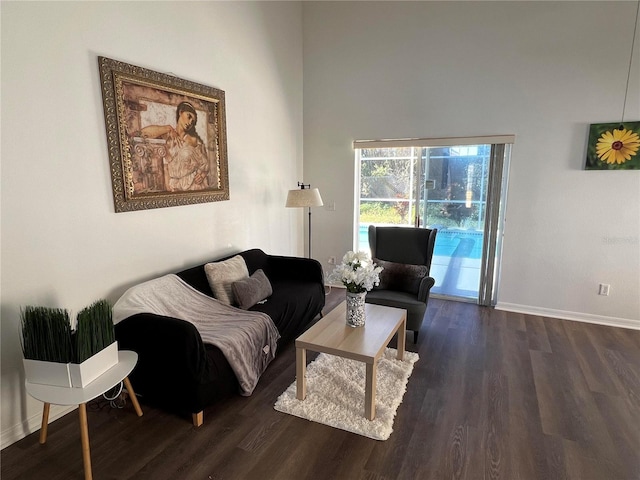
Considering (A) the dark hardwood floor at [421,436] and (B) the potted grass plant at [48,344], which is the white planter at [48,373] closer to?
(B) the potted grass plant at [48,344]

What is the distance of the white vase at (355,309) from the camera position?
255 centimetres

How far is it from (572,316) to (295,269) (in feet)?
9.83

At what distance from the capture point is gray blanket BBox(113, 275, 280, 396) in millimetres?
2342

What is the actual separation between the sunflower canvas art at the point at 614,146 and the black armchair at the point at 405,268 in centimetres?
166

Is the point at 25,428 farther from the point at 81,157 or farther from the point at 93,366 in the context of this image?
the point at 81,157

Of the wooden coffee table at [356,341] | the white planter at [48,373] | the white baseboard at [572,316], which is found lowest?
the white baseboard at [572,316]

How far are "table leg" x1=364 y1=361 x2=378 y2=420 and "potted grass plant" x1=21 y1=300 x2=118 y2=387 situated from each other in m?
1.50

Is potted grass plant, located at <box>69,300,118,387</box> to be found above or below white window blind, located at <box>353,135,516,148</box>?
below

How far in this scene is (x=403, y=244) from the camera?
3844 mm

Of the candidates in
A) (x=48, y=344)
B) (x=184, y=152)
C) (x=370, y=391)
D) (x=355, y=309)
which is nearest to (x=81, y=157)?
(x=184, y=152)

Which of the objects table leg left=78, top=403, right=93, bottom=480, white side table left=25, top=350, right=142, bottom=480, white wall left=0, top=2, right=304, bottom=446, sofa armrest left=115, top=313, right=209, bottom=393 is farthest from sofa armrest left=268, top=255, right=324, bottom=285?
table leg left=78, top=403, right=93, bottom=480

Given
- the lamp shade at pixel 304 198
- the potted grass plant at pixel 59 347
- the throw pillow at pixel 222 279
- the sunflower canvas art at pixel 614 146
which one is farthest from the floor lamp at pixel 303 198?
the sunflower canvas art at pixel 614 146

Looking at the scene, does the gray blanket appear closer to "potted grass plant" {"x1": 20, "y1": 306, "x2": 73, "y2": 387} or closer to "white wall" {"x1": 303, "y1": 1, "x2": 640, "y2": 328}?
"potted grass plant" {"x1": 20, "y1": 306, "x2": 73, "y2": 387}

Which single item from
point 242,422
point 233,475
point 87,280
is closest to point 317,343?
point 242,422
